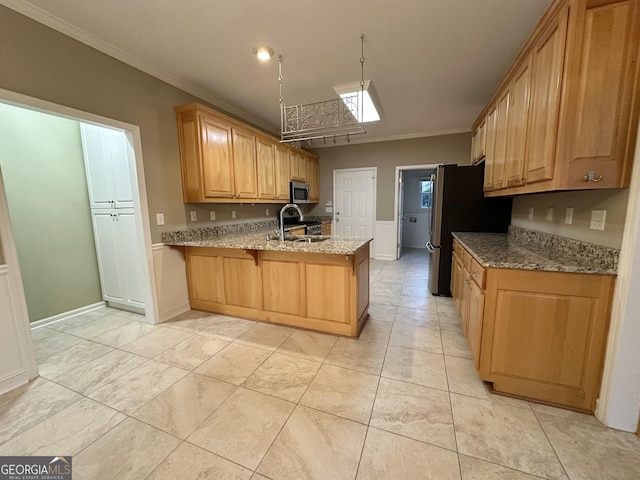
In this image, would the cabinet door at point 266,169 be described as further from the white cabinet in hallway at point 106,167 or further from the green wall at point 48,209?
the green wall at point 48,209

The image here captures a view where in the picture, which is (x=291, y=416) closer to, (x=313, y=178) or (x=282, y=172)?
(x=282, y=172)

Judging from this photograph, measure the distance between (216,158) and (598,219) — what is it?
3415 mm

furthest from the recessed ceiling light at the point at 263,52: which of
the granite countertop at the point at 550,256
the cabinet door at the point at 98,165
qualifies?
the granite countertop at the point at 550,256

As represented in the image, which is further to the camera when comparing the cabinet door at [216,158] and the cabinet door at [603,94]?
the cabinet door at [216,158]

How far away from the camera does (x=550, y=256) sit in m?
1.75

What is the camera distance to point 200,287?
305 centimetres

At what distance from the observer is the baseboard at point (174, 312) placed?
2.82 metres

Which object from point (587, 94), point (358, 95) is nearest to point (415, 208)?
point (358, 95)

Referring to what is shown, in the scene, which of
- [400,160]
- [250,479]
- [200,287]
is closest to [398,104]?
[400,160]

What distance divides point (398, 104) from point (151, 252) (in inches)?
144

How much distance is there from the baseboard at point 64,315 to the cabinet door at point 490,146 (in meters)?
4.94

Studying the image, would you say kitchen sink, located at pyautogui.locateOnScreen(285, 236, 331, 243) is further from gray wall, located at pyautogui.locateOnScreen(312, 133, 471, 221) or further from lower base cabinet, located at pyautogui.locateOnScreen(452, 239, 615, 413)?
gray wall, located at pyautogui.locateOnScreen(312, 133, 471, 221)

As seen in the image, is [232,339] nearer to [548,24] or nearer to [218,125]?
[218,125]

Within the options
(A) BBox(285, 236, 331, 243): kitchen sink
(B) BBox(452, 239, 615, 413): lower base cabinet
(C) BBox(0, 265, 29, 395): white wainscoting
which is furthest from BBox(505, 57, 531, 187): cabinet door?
(C) BBox(0, 265, 29, 395): white wainscoting
